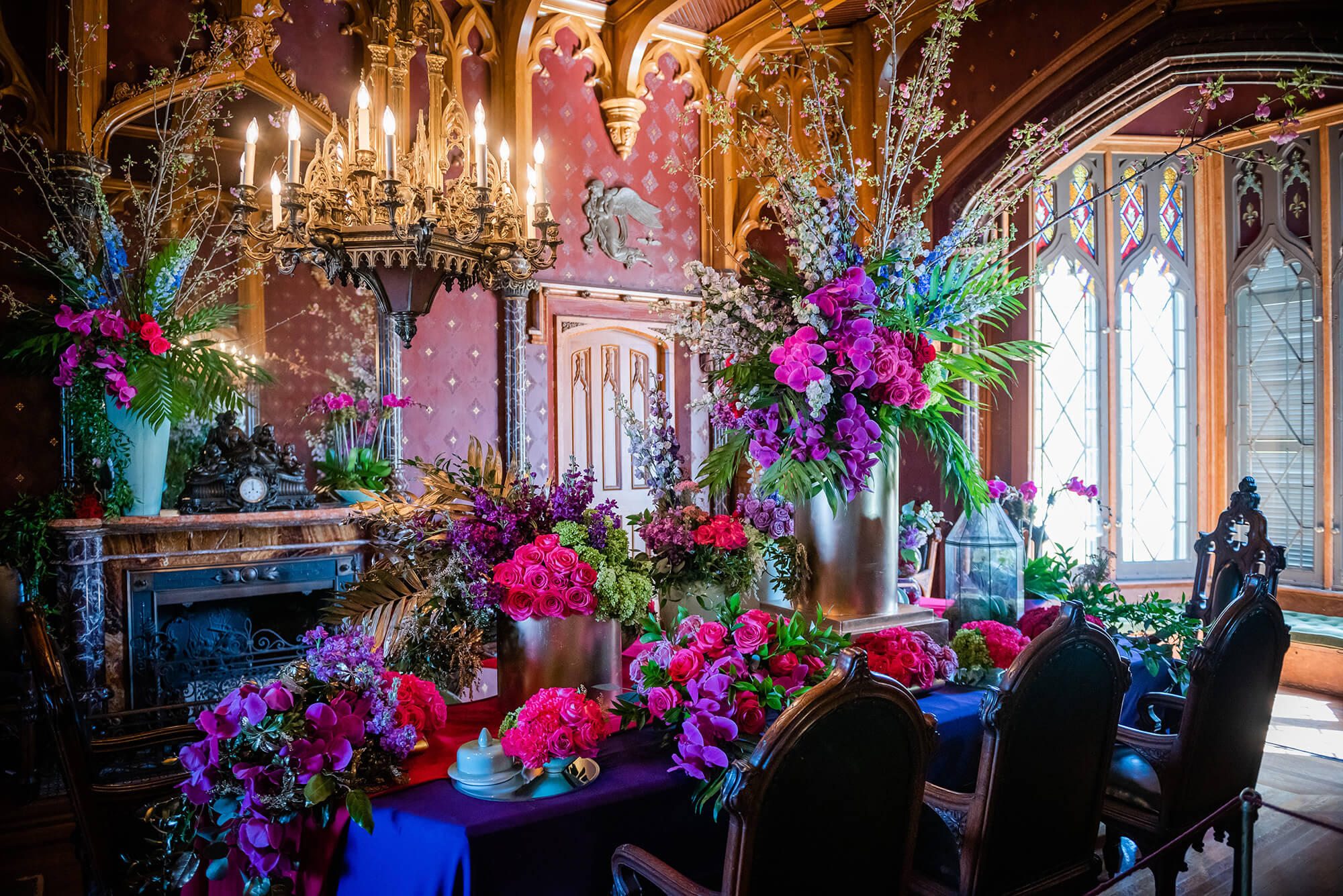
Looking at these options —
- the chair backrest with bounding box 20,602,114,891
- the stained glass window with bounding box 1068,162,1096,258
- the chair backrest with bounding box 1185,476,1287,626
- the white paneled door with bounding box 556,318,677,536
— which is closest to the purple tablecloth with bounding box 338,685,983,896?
the chair backrest with bounding box 20,602,114,891

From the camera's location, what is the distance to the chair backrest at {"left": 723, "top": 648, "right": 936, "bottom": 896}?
4.14 ft

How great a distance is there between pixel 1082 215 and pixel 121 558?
6.85 metres

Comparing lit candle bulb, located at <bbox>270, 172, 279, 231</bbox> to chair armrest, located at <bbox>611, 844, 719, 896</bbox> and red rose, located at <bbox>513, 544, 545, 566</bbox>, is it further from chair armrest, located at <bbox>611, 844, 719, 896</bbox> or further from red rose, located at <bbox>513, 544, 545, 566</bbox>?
chair armrest, located at <bbox>611, 844, 719, 896</bbox>

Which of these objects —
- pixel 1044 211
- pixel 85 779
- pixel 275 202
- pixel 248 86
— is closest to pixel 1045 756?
pixel 85 779

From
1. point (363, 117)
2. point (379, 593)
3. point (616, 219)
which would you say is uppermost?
point (616, 219)

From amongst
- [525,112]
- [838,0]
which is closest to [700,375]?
[525,112]

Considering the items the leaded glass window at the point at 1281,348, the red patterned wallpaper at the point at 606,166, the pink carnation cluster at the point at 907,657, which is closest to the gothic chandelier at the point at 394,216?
the pink carnation cluster at the point at 907,657

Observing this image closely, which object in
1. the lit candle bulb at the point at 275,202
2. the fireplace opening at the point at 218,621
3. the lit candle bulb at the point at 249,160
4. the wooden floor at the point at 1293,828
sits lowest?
the wooden floor at the point at 1293,828

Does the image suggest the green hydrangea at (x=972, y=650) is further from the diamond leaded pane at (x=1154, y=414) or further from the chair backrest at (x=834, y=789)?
the diamond leaded pane at (x=1154, y=414)

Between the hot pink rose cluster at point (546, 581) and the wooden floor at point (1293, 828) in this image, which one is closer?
the hot pink rose cluster at point (546, 581)

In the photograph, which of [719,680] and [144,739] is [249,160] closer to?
[144,739]

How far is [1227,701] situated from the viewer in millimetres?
2184

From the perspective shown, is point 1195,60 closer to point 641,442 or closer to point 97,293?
point 641,442

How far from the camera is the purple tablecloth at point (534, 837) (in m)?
1.39
